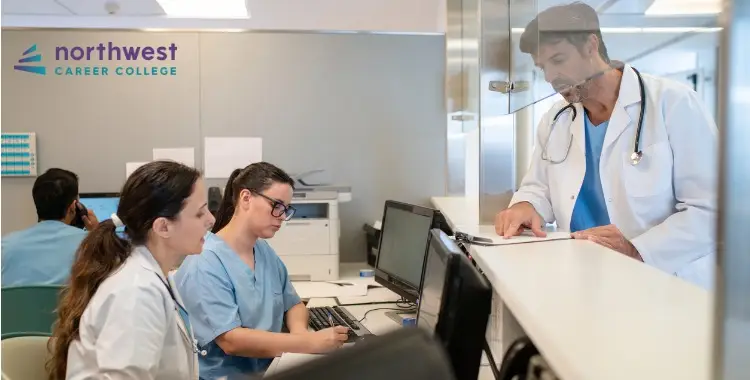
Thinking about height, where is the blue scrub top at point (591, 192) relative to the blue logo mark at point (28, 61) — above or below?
below

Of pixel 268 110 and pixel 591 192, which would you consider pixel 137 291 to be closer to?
pixel 591 192

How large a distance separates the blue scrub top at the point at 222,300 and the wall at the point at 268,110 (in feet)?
4.37

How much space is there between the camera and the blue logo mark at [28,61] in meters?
3.06

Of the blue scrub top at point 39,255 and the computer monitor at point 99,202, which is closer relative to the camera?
the blue scrub top at point 39,255

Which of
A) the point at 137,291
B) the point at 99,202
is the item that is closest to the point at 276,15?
the point at 99,202

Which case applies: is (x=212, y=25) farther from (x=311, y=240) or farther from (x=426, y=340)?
(x=426, y=340)

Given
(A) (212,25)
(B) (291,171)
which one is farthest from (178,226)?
(A) (212,25)

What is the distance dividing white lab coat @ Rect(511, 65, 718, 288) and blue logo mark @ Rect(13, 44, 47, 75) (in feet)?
8.21

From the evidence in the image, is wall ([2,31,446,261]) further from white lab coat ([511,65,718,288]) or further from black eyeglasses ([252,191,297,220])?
white lab coat ([511,65,718,288])

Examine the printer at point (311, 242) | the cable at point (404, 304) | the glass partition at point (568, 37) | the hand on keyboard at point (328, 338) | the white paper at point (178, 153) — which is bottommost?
the cable at point (404, 304)

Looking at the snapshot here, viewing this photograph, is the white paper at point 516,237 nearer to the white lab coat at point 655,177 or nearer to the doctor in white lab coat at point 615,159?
the doctor in white lab coat at point 615,159

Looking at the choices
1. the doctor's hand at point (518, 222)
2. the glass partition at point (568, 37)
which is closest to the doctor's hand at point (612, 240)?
the doctor's hand at point (518, 222)

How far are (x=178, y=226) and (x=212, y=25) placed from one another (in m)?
2.97

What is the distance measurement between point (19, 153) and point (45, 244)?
97 centimetres
